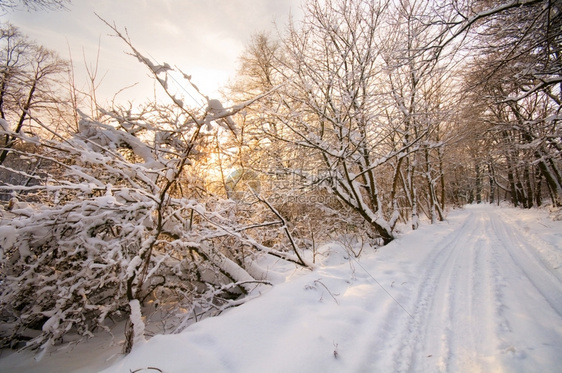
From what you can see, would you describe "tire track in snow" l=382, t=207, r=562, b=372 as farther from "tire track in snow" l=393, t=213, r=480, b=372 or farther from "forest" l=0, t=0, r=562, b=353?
"forest" l=0, t=0, r=562, b=353

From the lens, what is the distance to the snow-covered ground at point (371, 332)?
194 cm

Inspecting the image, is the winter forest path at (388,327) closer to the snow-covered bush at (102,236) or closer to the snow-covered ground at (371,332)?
the snow-covered ground at (371,332)

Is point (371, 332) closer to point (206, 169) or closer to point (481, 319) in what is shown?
point (481, 319)

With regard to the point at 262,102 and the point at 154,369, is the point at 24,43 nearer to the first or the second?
the point at 262,102

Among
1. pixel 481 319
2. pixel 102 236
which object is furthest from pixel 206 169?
pixel 481 319

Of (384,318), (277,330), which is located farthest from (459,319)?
(277,330)

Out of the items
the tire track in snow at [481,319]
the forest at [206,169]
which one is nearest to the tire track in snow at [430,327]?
the tire track in snow at [481,319]

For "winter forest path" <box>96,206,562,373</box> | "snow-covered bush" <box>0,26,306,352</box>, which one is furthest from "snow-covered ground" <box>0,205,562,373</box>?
"snow-covered bush" <box>0,26,306,352</box>

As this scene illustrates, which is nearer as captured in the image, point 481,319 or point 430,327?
point 430,327

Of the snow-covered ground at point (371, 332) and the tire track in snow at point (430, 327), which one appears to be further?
the tire track in snow at point (430, 327)

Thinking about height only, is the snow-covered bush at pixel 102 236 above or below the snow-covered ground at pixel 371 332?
above

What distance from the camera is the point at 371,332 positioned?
2.35m

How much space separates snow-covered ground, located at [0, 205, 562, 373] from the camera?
1939mm

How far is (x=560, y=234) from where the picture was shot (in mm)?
7398
